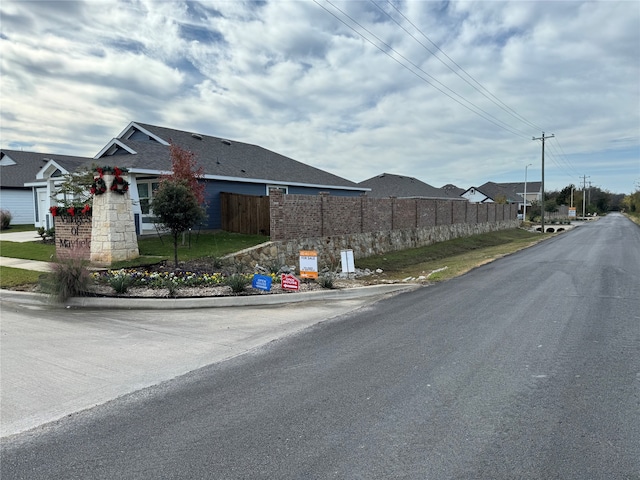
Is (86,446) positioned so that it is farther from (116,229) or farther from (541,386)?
(116,229)

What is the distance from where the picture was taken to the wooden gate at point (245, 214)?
1905 cm

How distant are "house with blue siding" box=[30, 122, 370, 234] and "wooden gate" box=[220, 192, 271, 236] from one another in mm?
546

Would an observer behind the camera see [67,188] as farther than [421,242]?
No

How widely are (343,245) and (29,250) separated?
12407 millimetres

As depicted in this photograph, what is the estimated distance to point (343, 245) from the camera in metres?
19.1

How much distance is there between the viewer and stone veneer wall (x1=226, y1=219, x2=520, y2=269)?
49.8ft

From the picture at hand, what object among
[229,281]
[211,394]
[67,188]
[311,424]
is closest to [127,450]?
[211,394]

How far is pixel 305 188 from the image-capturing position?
27047mm

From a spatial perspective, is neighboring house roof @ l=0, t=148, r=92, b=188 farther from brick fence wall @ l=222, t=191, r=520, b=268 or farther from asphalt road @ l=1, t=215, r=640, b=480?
asphalt road @ l=1, t=215, r=640, b=480

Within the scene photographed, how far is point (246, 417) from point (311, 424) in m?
0.64

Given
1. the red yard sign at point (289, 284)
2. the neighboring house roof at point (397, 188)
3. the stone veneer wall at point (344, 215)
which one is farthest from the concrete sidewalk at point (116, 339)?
the neighboring house roof at point (397, 188)

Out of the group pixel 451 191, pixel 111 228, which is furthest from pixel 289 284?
pixel 451 191

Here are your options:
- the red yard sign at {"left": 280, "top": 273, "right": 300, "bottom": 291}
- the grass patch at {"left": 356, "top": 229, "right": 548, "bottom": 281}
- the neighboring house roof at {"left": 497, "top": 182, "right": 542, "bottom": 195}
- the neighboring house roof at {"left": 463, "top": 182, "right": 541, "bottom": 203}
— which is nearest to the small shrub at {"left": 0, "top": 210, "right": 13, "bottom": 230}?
the grass patch at {"left": 356, "top": 229, "right": 548, "bottom": 281}

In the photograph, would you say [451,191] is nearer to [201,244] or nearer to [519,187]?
[519,187]
